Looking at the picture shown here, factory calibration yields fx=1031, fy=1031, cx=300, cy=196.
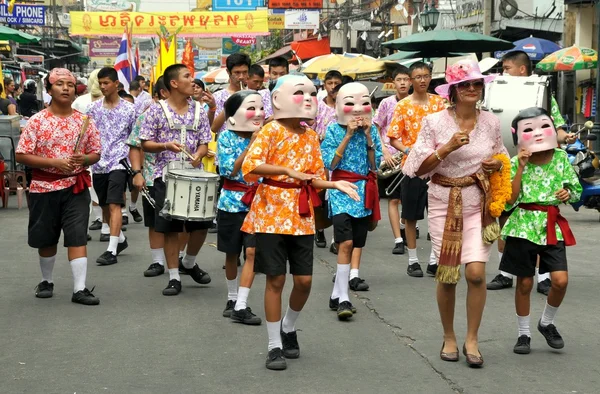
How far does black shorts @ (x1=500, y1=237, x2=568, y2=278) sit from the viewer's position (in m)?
6.81

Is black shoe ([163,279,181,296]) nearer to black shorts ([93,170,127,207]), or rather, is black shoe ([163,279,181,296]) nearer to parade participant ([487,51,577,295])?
black shorts ([93,170,127,207])

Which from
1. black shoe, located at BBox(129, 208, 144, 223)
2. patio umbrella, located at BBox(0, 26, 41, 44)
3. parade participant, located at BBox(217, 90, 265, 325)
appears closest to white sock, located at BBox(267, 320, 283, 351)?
parade participant, located at BBox(217, 90, 265, 325)

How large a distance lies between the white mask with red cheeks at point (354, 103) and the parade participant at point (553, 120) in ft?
4.80

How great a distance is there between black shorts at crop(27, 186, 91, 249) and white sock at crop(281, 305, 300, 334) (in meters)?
2.47

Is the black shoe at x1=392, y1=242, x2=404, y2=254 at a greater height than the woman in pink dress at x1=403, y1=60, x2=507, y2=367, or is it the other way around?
the woman in pink dress at x1=403, y1=60, x2=507, y2=367

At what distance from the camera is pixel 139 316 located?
8078 millimetres

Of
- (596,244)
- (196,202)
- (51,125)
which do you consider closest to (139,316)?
(196,202)

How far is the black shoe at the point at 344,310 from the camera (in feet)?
25.9

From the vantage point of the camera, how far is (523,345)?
6785 mm

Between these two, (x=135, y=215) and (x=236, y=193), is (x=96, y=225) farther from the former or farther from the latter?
(x=236, y=193)

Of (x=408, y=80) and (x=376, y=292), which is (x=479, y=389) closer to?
(x=376, y=292)

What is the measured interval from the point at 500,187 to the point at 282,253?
144cm

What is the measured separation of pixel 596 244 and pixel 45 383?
7.98 m

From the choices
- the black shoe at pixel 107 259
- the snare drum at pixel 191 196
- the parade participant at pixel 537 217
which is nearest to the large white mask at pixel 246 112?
the snare drum at pixel 191 196
